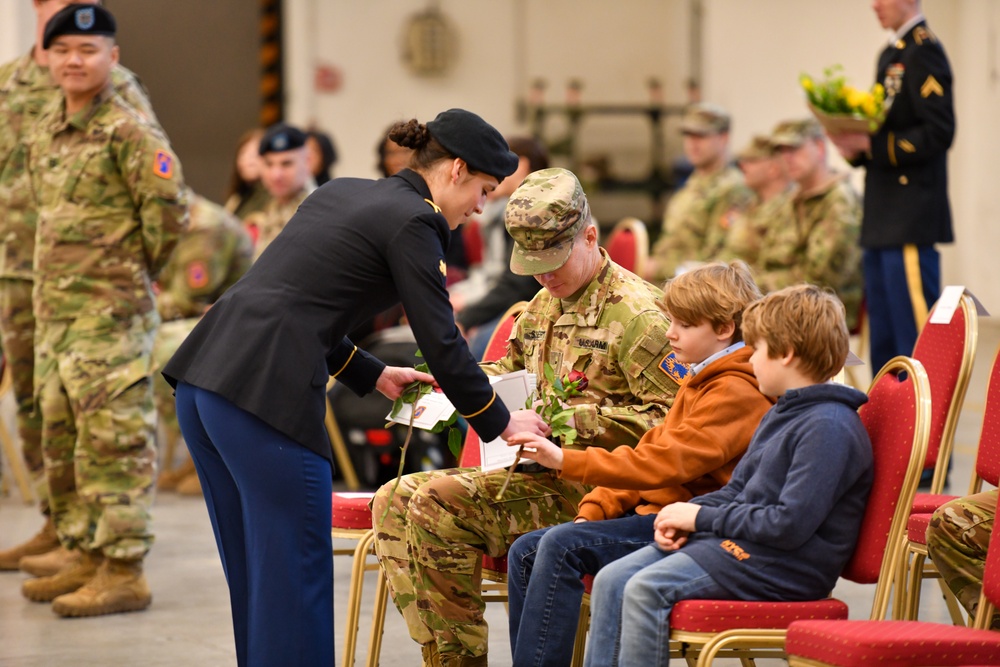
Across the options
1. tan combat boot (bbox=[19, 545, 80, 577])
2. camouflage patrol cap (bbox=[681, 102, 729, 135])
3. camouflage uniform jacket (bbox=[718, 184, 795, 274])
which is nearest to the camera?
tan combat boot (bbox=[19, 545, 80, 577])

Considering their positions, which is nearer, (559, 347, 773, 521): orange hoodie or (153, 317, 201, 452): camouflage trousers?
(559, 347, 773, 521): orange hoodie

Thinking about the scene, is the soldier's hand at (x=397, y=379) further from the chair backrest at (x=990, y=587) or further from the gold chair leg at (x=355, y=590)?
the chair backrest at (x=990, y=587)

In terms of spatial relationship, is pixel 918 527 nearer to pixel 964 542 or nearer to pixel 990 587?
pixel 964 542

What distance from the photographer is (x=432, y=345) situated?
2.50 meters

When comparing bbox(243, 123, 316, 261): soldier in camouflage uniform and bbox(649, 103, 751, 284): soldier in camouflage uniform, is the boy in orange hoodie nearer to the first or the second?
bbox(243, 123, 316, 261): soldier in camouflage uniform

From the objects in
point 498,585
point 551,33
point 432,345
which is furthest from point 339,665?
point 551,33

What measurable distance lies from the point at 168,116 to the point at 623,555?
11577 millimetres

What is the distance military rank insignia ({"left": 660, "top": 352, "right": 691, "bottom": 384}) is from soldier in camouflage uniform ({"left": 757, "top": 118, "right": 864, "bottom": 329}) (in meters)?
2.94

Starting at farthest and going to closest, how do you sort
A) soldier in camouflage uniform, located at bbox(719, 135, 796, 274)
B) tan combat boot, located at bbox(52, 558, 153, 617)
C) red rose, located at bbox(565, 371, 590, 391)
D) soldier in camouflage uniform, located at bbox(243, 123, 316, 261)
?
soldier in camouflage uniform, located at bbox(243, 123, 316, 261) → soldier in camouflage uniform, located at bbox(719, 135, 796, 274) → tan combat boot, located at bbox(52, 558, 153, 617) → red rose, located at bbox(565, 371, 590, 391)

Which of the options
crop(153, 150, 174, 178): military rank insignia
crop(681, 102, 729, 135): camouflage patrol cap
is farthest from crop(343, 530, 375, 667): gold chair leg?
crop(681, 102, 729, 135): camouflage patrol cap

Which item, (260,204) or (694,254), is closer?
(694,254)

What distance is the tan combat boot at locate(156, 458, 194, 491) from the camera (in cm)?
609

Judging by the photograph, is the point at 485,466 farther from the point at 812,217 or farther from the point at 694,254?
the point at 694,254

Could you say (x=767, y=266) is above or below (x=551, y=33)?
below
